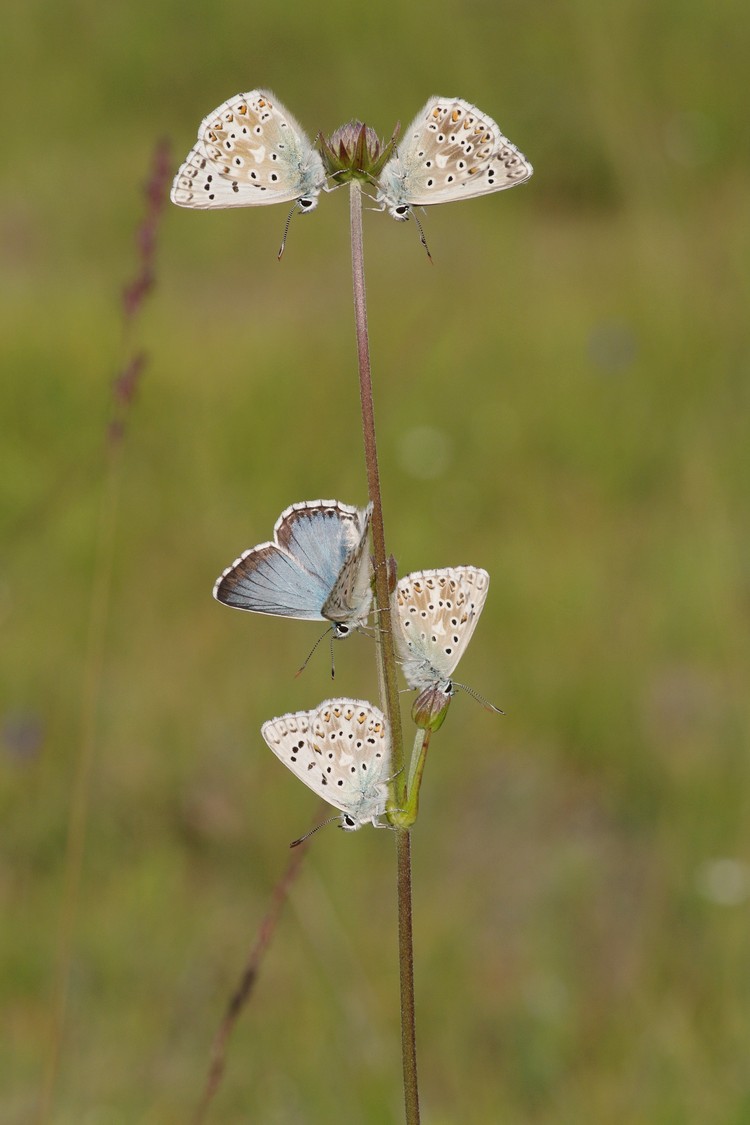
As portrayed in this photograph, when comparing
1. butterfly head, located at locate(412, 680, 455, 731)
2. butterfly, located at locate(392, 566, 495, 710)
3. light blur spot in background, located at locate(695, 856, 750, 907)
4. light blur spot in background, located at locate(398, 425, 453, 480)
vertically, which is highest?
light blur spot in background, located at locate(398, 425, 453, 480)

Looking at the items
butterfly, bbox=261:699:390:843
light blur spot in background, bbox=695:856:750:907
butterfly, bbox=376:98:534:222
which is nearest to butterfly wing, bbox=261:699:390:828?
butterfly, bbox=261:699:390:843

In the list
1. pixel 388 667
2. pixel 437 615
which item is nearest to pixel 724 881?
pixel 437 615

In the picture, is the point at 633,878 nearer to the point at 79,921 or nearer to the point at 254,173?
the point at 79,921

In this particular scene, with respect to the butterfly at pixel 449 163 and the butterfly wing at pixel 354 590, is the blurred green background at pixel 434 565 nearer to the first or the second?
the butterfly wing at pixel 354 590

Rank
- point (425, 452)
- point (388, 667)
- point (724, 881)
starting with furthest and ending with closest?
point (425, 452) < point (724, 881) < point (388, 667)

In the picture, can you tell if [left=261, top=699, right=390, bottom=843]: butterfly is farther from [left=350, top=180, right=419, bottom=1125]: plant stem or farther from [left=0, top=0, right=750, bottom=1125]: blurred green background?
[left=0, top=0, right=750, bottom=1125]: blurred green background

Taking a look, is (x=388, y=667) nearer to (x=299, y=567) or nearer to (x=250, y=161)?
(x=299, y=567)

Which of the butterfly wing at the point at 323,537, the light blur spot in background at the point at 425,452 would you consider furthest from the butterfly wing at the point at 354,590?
the light blur spot in background at the point at 425,452
